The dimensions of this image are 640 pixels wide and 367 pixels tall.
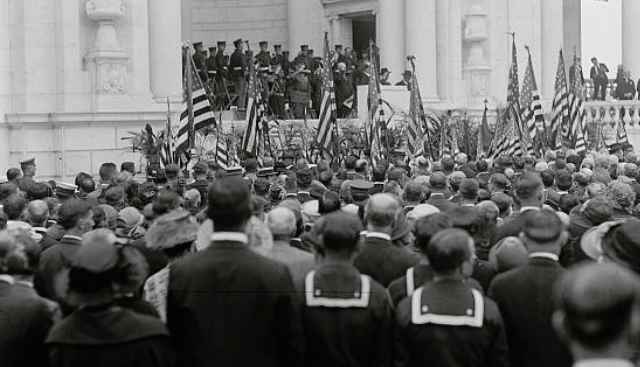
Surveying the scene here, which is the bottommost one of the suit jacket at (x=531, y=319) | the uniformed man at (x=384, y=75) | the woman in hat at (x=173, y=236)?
the suit jacket at (x=531, y=319)

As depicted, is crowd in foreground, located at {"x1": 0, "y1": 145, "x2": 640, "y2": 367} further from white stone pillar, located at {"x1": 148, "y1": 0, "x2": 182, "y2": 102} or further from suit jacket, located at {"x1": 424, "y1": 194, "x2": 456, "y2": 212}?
white stone pillar, located at {"x1": 148, "y1": 0, "x2": 182, "y2": 102}

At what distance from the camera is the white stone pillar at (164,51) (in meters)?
24.0

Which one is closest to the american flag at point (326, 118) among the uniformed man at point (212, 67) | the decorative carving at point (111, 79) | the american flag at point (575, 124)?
the decorative carving at point (111, 79)

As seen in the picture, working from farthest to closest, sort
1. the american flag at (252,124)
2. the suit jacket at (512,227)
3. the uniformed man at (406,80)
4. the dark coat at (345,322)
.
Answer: the uniformed man at (406,80) → the american flag at (252,124) → the suit jacket at (512,227) → the dark coat at (345,322)

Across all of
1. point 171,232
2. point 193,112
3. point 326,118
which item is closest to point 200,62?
point 326,118

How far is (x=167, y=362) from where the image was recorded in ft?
17.8

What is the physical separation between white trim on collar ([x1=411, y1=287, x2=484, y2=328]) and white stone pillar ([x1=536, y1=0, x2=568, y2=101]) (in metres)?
28.0

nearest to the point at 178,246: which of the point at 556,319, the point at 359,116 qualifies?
the point at 556,319

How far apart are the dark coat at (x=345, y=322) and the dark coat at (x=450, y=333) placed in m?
0.10

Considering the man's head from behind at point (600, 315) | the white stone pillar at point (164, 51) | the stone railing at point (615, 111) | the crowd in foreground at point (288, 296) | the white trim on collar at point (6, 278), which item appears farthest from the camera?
the stone railing at point (615, 111)

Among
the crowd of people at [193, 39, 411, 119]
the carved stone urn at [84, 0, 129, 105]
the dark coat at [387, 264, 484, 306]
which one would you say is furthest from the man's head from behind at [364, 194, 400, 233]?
the crowd of people at [193, 39, 411, 119]

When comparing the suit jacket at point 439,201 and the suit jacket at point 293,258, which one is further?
the suit jacket at point 439,201

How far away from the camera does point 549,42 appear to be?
111ft

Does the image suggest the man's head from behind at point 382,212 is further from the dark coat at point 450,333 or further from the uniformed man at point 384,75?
the uniformed man at point 384,75
